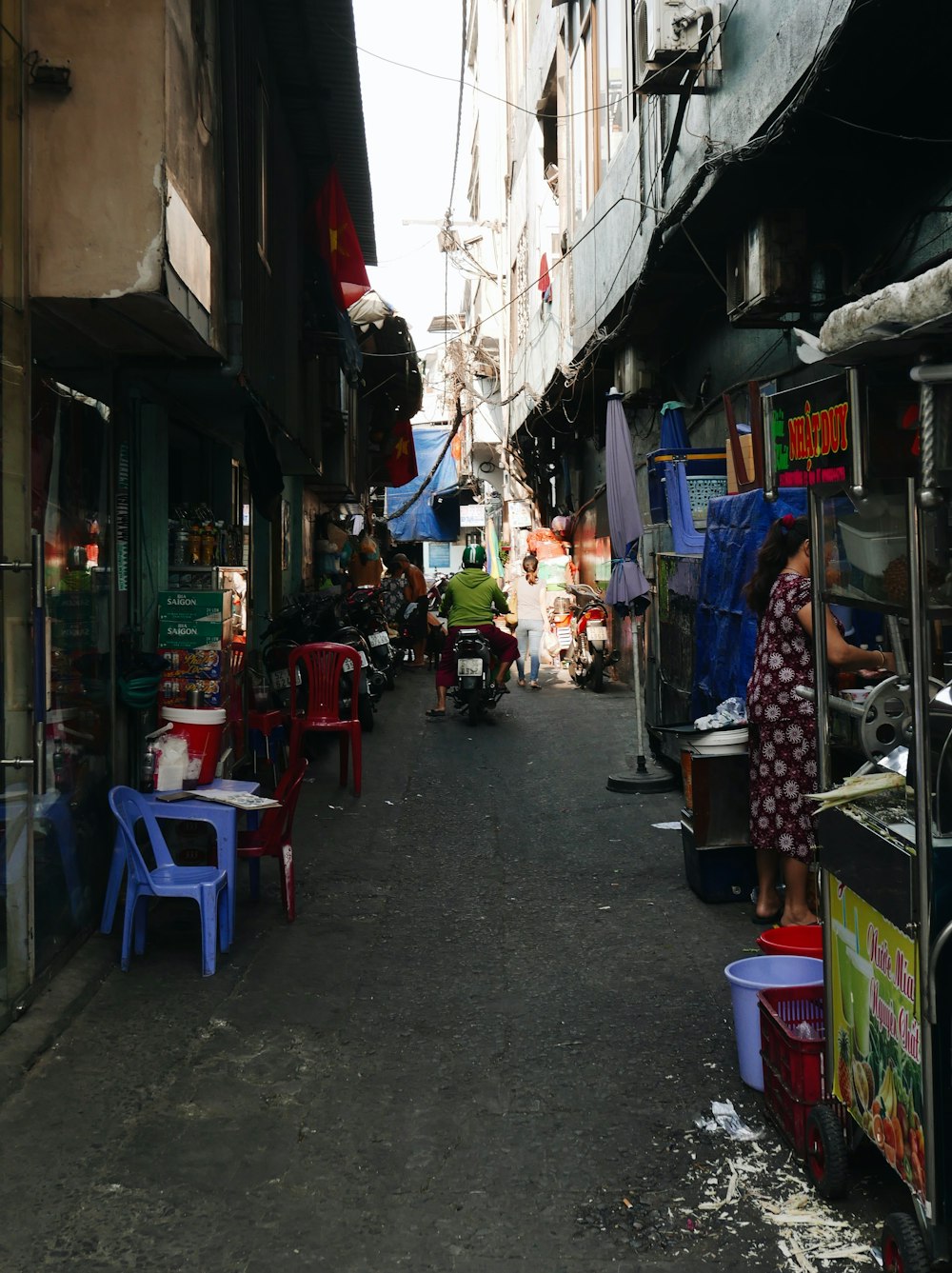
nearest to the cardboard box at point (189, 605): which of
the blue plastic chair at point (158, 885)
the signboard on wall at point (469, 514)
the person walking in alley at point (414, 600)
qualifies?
the blue plastic chair at point (158, 885)

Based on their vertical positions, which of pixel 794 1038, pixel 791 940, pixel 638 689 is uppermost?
pixel 638 689

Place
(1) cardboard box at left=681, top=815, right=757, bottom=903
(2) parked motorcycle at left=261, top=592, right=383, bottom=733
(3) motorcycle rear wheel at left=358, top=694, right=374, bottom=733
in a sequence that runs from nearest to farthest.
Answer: (1) cardboard box at left=681, top=815, right=757, bottom=903, (2) parked motorcycle at left=261, top=592, right=383, bottom=733, (3) motorcycle rear wheel at left=358, top=694, right=374, bottom=733

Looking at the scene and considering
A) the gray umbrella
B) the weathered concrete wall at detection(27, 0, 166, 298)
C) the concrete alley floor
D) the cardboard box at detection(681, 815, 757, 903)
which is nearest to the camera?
the concrete alley floor

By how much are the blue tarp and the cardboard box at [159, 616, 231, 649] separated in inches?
1139

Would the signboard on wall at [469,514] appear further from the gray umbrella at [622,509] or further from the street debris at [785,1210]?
the street debris at [785,1210]

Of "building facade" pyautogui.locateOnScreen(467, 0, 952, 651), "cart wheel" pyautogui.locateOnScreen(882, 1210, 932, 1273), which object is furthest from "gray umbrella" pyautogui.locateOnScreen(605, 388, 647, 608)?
"cart wheel" pyautogui.locateOnScreen(882, 1210, 932, 1273)

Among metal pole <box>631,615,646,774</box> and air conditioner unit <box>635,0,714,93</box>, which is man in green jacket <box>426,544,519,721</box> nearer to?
metal pole <box>631,615,646,774</box>

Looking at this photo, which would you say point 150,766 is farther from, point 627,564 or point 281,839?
point 627,564

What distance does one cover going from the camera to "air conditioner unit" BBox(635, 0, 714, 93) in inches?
376

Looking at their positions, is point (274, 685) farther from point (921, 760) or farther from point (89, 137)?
point (921, 760)

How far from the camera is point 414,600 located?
21.2 metres

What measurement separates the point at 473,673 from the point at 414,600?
282 inches

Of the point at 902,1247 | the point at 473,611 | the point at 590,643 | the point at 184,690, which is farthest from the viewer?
the point at 590,643

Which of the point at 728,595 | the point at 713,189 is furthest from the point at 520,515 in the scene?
the point at 728,595
